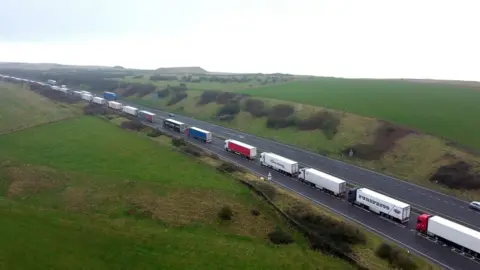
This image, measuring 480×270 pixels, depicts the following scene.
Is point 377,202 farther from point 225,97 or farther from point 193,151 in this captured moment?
point 225,97

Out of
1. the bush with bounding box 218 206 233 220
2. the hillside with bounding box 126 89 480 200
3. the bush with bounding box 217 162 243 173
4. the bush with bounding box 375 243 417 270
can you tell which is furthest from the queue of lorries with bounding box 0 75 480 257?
the bush with bounding box 218 206 233 220

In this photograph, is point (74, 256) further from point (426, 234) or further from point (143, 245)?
point (426, 234)

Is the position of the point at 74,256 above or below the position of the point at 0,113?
below

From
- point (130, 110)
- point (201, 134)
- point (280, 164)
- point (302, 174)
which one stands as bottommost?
point (302, 174)

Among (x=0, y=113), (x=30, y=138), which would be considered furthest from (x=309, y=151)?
(x=0, y=113)

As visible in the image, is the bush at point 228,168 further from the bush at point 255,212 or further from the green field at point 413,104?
the green field at point 413,104

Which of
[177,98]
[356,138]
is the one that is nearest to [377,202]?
[356,138]

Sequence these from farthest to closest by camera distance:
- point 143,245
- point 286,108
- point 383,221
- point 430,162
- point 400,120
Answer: point 286,108, point 400,120, point 430,162, point 383,221, point 143,245
